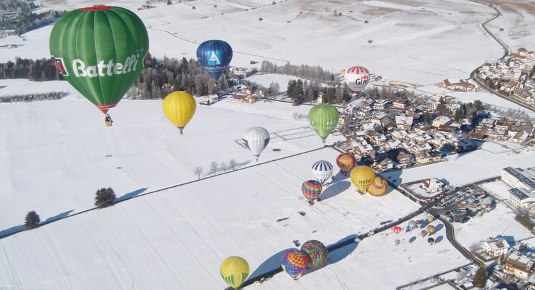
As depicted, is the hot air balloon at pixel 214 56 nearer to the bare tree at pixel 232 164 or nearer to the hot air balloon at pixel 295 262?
the bare tree at pixel 232 164

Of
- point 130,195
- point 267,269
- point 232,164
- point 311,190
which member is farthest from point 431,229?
point 130,195

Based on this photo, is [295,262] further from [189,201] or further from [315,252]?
[189,201]

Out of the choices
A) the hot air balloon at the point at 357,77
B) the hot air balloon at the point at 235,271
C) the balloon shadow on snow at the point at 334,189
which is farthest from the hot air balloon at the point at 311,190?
the hot air balloon at the point at 357,77

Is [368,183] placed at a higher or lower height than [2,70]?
higher

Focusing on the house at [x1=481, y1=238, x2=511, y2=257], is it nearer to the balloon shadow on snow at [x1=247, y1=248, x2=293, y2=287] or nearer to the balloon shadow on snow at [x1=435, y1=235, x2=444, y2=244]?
the balloon shadow on snow at [x1=435, y1=235, x2=444, y2=244]

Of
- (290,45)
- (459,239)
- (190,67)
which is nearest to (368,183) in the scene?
(459,239)

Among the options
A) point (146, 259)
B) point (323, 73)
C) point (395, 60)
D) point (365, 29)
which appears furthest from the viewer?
point (365, 29)

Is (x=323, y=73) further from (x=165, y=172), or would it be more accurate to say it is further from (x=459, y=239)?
(x=459, y=239)

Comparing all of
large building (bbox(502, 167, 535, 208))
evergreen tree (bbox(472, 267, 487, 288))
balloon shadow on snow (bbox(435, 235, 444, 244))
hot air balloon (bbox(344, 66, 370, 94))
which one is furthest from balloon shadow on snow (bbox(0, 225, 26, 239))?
large building (bbox(502, 167, 535, 208))
